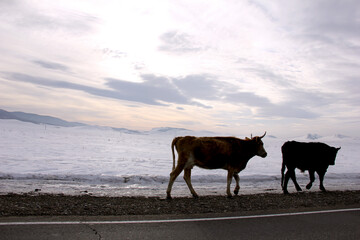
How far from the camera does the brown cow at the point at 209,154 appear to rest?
8.45m

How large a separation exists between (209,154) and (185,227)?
3.65 metres

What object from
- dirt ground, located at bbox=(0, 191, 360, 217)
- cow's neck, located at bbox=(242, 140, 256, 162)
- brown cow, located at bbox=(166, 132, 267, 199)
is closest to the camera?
dirt ground, located at bbox=(0, 191, 360, 217)

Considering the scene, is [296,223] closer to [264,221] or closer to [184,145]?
[264,221]

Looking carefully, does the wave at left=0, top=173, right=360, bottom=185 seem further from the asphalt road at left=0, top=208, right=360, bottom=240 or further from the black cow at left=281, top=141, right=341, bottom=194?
the asphalt road at left=0, top=208, right=360, bottom=240

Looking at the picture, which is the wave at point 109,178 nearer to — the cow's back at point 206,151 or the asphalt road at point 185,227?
the cow's back at point 206,151

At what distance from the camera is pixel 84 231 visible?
474 centimetres

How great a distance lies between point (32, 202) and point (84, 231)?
3022mm

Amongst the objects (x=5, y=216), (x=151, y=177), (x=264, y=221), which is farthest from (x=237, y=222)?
(x=151, y=177)

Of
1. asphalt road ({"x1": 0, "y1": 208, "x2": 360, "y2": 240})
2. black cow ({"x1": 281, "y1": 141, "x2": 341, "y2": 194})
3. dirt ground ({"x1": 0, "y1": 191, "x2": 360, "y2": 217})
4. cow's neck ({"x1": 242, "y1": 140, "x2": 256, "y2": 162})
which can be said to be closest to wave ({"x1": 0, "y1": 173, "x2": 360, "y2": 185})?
black cow ({"x1": 281, "y1": 141, "x2": 341, "y2": 194})

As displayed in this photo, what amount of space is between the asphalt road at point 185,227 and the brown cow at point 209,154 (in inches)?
98.7

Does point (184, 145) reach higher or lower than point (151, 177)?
higher

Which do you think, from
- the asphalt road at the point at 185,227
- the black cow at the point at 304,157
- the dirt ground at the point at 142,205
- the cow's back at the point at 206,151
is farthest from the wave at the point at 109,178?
the asphalt road at the point at 185,227

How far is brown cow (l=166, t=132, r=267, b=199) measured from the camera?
8453 mm

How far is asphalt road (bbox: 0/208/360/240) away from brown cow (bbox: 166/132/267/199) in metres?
2.51
